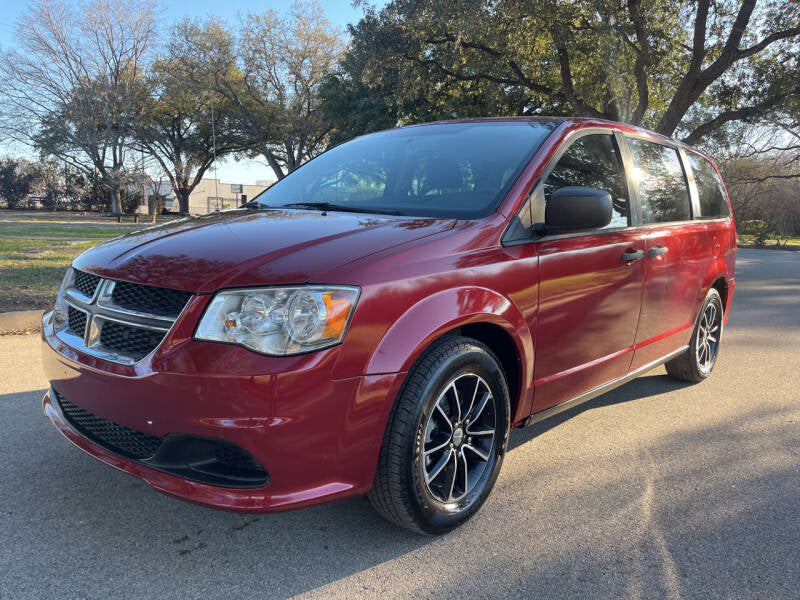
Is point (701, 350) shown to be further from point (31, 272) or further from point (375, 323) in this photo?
point (31, 272)

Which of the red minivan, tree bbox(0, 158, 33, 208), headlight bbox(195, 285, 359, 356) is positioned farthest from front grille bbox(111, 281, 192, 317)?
tree bbox(0, 158, 33, 208)

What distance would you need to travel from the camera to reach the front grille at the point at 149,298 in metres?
2.13

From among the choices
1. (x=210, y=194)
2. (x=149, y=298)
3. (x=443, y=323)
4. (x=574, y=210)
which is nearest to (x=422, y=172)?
(x=574, y=210)

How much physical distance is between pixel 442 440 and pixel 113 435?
4.25ft

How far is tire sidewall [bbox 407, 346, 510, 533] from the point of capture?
Answer: 231 centimetres

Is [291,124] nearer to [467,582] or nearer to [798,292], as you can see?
[798,292]

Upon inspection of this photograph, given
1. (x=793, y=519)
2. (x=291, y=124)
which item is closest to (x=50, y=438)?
(x=793, y=519)

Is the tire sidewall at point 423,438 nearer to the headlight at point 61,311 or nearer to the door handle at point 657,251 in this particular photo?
the door handle at point 657,251

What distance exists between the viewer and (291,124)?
3450 cm

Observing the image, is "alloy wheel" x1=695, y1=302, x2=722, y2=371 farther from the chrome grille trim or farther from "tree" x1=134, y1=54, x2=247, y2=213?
"tree" x1=134, y1=54, x2=247, y2=213

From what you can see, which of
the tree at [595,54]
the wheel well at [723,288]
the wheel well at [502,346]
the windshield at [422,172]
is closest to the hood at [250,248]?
the windshield at [422,172]

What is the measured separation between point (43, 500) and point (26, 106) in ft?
114

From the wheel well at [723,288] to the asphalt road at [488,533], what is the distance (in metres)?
1.48

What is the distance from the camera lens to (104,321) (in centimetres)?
233
